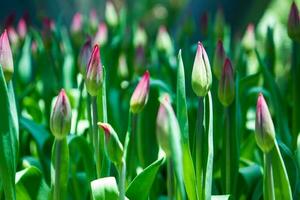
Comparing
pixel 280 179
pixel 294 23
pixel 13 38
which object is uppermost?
pixel 13 38

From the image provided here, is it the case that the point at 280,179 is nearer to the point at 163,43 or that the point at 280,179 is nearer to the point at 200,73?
the point at 200,73

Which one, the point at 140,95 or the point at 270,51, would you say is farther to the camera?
the point at 270,51

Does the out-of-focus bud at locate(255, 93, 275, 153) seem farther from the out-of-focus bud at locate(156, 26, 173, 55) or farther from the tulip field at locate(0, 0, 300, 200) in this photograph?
the out-of-focus bud at locate(156, 26, 173, 55)

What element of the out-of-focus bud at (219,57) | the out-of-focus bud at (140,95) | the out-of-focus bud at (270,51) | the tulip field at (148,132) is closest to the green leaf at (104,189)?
the tulip field at (148,132)

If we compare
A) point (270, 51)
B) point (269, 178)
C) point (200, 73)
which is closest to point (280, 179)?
point (269, 178)

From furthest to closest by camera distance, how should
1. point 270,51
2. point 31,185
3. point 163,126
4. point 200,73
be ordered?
1. point 270,51
2. point 31,185
3. point 200,73
4. point 163,126

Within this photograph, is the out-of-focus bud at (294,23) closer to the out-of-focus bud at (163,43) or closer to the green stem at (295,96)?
the green stem at (295,96)
